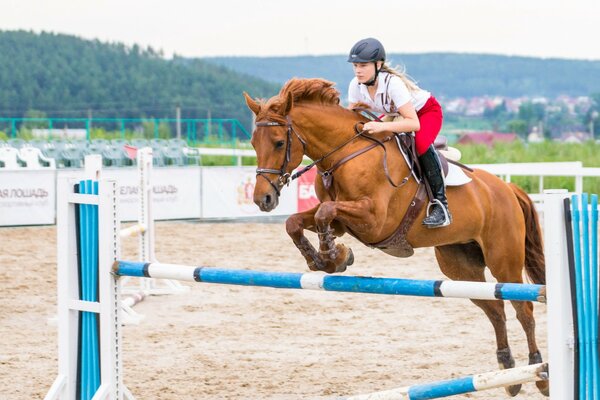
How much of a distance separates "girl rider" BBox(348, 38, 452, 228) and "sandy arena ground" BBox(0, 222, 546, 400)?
129cm

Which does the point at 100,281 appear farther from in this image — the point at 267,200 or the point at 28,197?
the point at 28,197

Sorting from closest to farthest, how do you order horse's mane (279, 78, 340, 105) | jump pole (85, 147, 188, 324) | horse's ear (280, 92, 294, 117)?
horse's ear (280, 92, 294, 117) < horse's mane (279, 78, 340, 105) < jump pole (85, 147, 188, 324)

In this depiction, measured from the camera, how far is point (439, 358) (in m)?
6.64

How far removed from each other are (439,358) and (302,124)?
2457 millimetres

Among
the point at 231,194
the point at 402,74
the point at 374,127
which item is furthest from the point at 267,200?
the point at 231,194

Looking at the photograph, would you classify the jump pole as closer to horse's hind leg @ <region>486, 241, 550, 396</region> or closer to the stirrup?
horse's hind leg @ <region>486, 241, 550, 396</region>

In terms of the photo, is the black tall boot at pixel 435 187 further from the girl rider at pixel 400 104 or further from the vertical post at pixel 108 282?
the vertical post at pixel 108 282

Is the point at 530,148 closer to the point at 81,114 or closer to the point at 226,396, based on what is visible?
the point at 226,396

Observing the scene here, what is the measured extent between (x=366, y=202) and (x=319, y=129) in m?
0.49

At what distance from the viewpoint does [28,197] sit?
1425cm

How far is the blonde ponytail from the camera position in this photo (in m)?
5.06

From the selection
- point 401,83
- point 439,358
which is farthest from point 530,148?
point 401,83

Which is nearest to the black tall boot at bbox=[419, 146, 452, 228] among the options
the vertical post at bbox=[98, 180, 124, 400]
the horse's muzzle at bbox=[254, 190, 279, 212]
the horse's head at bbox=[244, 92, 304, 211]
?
the horse's head at bbox=[244, 92, 304, 211]

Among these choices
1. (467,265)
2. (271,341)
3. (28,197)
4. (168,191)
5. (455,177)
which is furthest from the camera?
(168,191)
